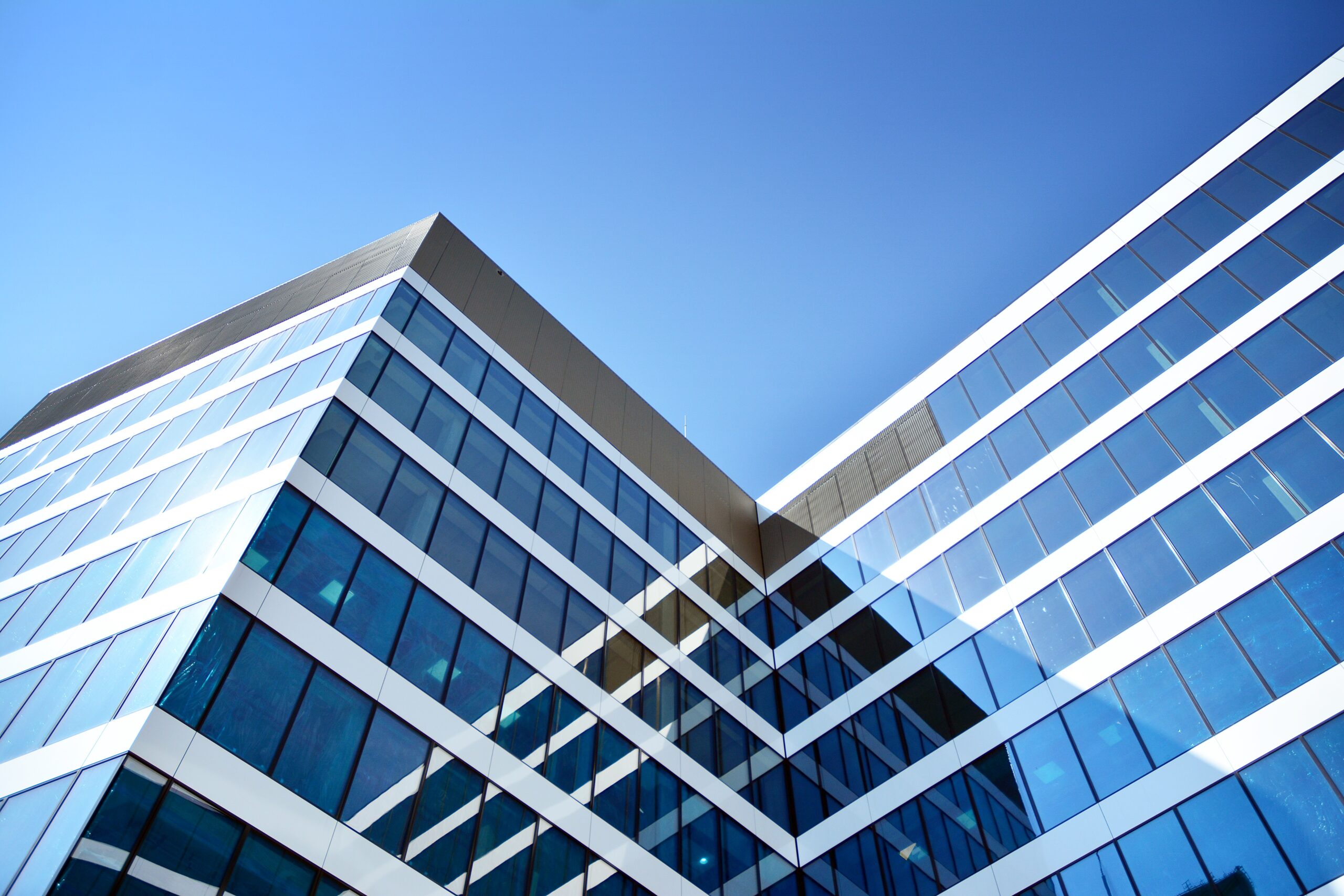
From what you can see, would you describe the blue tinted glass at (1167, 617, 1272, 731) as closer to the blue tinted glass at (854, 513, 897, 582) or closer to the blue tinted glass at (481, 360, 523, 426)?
the blue tinted glass at (854, 513, 897, 582)

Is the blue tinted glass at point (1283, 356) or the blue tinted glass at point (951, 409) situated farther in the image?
the blue tinted glass at point (951, 409)

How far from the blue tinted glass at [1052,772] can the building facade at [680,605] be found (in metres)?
0.08

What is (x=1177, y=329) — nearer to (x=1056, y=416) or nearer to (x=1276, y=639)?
(x=1056, y=416)

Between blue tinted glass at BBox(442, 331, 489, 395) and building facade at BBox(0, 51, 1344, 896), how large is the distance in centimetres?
13

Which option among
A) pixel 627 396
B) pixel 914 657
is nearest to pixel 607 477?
pixel 627 396

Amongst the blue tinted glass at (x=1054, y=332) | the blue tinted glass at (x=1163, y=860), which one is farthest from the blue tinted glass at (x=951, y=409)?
the blue tinted glass at (x=1163, y=860)

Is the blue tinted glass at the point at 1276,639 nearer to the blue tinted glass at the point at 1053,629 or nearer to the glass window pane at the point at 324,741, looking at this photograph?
the blue tinted glass at the point at 1053,629

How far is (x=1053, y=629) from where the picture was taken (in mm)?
21156

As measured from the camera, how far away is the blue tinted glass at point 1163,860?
1636 centimetres

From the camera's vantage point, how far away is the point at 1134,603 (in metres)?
20.0

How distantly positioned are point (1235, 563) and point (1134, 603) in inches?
86.3

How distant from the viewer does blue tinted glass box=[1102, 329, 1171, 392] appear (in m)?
23.4

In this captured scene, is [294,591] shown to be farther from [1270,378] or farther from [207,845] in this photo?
[1270,378]

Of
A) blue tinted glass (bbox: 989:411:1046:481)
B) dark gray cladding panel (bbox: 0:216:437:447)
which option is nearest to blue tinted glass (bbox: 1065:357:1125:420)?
blue tinted glass (bbox: 989:411:1046:481)
